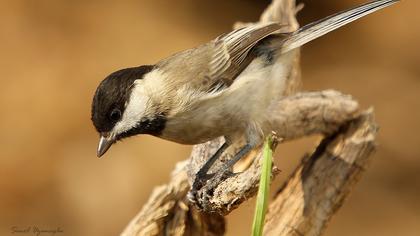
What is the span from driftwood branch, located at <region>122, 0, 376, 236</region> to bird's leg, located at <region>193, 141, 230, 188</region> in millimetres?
40

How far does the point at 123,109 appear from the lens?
278cm

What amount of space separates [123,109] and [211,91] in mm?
383

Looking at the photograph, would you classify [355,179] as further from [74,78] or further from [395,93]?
[74,78]

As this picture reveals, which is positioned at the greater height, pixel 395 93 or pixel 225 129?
pixel 395 93

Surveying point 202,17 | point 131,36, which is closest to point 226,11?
point 202,17

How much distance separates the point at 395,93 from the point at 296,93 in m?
2.27

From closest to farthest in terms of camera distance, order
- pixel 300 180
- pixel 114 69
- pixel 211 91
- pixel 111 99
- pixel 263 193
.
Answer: pixel 263 193 < pixel 111 99 < pixel 211 91 < pixel 300 180 < pixel 114 69

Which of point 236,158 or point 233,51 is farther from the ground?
point 233,51

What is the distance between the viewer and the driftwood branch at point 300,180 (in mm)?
2936

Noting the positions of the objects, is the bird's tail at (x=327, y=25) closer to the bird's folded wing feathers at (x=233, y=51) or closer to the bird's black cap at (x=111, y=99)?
the bird's folded wing feathers at (x=233, y=51)

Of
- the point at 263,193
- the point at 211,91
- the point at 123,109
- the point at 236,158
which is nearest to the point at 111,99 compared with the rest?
the point at 123,109

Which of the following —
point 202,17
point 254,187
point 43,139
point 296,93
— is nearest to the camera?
point 254,187

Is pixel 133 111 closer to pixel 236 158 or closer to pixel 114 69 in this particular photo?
pixel 236 158

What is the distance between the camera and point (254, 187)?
2500 millimetres
